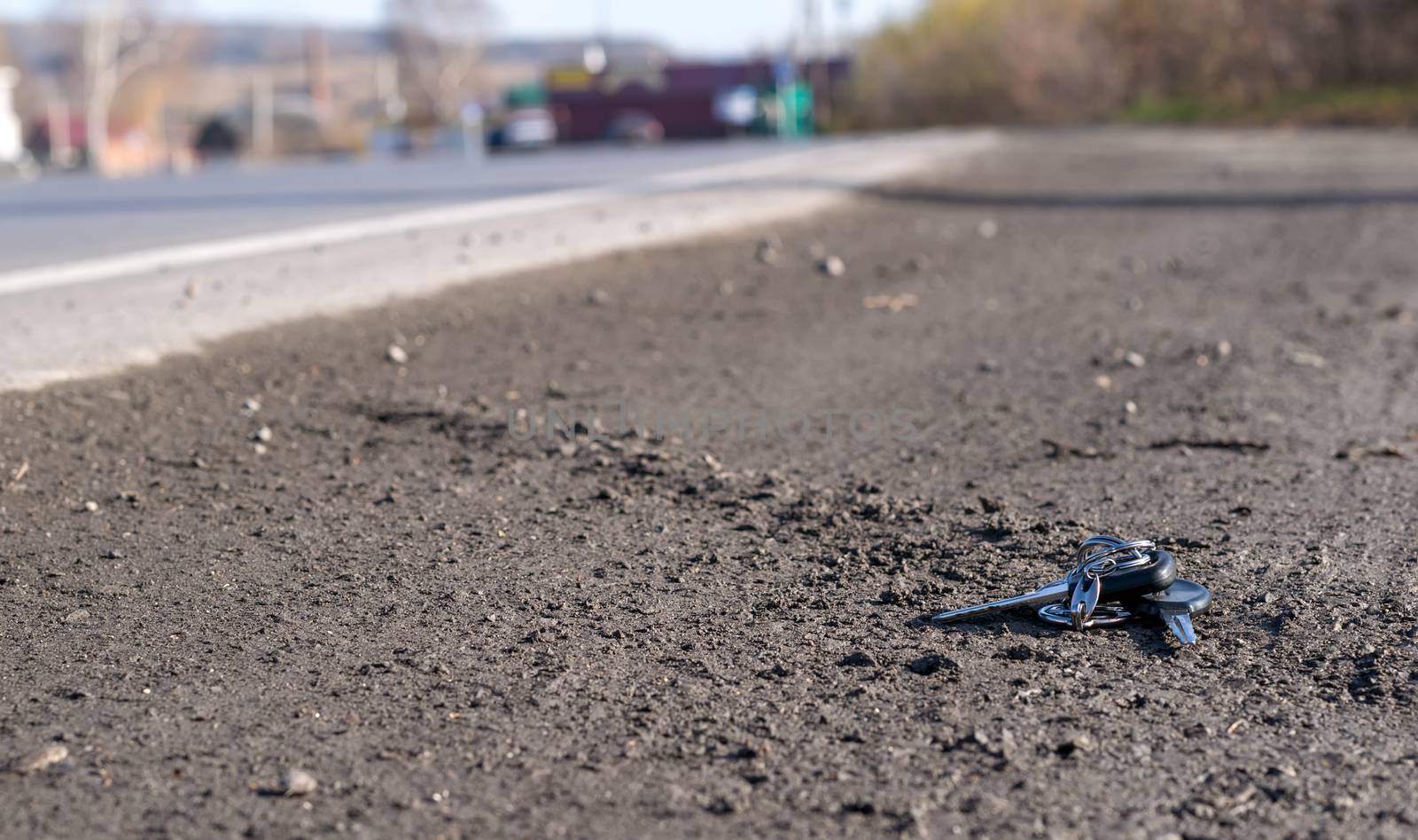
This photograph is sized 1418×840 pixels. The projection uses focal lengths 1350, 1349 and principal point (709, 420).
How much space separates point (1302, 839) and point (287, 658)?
1.88m

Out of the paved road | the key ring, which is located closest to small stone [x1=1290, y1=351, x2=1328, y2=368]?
the key ring

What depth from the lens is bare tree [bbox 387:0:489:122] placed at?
8425 centimetres

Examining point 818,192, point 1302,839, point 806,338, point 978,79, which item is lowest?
point 1302,839

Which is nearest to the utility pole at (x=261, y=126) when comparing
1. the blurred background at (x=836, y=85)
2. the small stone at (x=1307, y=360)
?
the blurred background at (x=836, y=85)

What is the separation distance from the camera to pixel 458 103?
82125mm

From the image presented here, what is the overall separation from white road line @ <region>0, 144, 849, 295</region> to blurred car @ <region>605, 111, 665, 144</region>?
117ft

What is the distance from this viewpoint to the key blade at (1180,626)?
8.88 ft

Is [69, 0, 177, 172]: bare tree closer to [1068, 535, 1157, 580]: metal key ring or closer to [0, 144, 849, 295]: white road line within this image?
[0, 144, 849, 295]: white road line

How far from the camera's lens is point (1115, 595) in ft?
9.20

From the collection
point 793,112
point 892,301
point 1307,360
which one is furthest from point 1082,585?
point 793,112

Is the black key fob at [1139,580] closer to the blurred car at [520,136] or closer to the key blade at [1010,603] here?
the key blade at [1010,603]

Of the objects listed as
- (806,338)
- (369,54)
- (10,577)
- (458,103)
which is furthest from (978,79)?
(369,54)

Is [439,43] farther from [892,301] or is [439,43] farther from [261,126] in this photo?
[892,301]

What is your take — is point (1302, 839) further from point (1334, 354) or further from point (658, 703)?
point (1334, 354)
